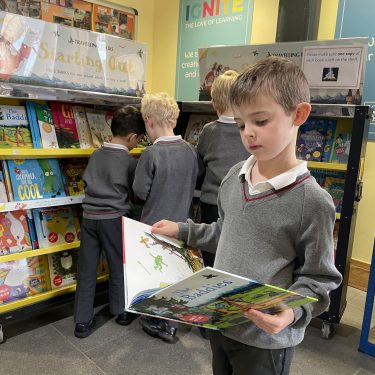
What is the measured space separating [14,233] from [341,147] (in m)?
2.12

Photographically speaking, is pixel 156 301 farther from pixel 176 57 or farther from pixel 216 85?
pixel 176 57

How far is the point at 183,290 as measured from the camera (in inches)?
34.1

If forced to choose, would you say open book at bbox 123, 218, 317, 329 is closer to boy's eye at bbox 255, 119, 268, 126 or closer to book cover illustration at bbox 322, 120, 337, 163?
boy's eye at bbox 255, 119, 268, 126

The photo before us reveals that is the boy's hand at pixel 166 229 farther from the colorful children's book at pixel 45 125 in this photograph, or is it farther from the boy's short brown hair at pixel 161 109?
the colorful children's book at pixel 45 125

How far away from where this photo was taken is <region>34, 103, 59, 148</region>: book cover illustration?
2238 mm

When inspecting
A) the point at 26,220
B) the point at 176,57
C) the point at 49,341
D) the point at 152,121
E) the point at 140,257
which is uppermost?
the point at 176,57

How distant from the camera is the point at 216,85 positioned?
2.17m

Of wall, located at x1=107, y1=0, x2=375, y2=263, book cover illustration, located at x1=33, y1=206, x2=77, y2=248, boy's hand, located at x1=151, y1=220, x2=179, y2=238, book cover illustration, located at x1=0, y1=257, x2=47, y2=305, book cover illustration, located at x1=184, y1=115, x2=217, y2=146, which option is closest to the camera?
boy's hand, located at x1=151, y1=220, x2=179, y2=238

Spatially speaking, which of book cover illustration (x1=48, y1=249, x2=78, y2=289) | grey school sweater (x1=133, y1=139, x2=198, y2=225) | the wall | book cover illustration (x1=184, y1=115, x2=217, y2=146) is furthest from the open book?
the wall

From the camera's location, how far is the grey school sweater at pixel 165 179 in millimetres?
2115

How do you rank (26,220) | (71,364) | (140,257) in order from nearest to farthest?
(140,257), (71,364), (26,220)

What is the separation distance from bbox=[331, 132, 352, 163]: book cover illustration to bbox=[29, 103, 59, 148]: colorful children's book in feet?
5.81

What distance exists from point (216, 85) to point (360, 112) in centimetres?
84

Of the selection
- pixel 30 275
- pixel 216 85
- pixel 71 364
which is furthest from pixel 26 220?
pixel 216 85
